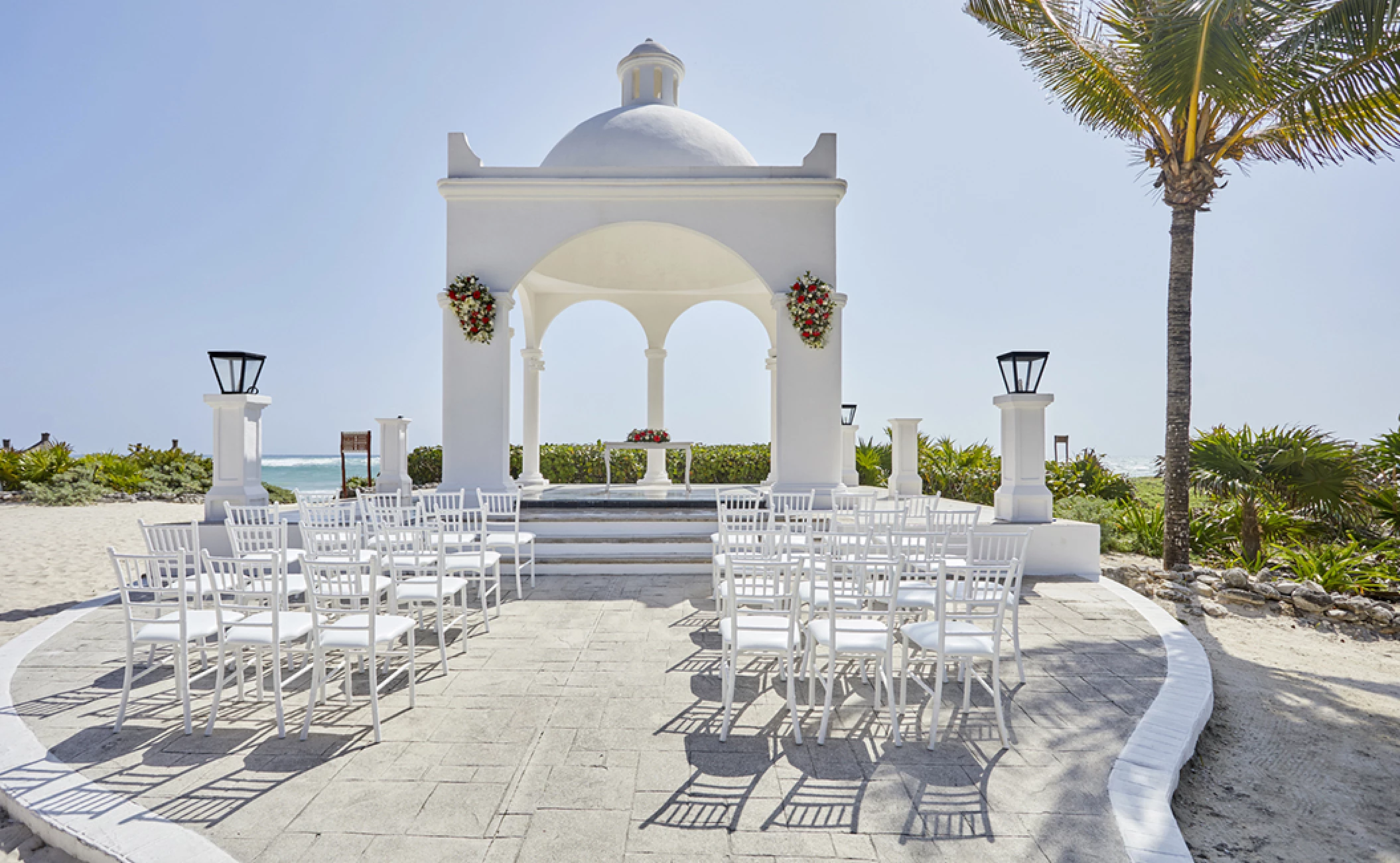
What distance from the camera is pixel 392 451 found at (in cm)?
1071

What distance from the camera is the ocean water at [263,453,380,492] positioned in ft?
124

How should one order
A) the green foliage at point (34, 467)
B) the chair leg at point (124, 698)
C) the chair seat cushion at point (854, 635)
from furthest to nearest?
the green foliage at point (34, 467) < the chair leg at point (124, 698) < the chair seat cushion at point (854, 635)

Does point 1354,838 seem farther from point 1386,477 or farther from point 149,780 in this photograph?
point 1386,477

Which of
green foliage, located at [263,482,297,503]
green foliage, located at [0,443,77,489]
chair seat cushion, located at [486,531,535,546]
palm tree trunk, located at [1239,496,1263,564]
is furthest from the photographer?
green foliage, located at [263,482,297,503]

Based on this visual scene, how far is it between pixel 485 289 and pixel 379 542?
435 cm

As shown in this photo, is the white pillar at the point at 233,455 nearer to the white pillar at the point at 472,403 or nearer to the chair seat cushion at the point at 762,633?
the white pillar at the point at 472,403

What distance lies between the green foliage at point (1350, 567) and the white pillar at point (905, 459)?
184 inches

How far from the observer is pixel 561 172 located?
8.62 m

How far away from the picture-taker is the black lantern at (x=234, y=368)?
24.0 ft

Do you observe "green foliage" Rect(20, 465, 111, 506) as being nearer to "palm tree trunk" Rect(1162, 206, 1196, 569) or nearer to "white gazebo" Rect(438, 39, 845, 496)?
"white gazebo" Rect(438, 39, 845, 496)

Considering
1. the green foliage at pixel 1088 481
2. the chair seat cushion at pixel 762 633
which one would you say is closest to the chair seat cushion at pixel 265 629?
the chair seat cushion at pixel 762 633

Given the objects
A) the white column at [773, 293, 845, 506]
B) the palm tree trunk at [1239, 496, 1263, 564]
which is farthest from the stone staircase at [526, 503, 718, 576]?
the palm tree trunk at [1239, 496, 1263, 564]

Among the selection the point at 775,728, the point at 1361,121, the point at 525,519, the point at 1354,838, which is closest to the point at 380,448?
the point at 525,519

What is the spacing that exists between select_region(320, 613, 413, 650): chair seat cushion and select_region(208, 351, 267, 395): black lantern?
197 inches
